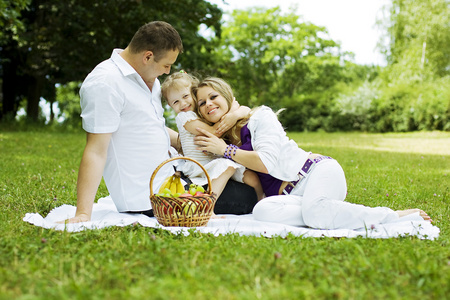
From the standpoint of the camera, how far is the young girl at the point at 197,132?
4.12m

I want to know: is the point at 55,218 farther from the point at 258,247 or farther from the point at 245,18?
the point at 245,18

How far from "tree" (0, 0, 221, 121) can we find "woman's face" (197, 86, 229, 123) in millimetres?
12339

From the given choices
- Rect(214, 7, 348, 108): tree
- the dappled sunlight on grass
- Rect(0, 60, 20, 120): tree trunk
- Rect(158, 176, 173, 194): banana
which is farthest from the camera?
Rect(214, 7, 348, 108): tree

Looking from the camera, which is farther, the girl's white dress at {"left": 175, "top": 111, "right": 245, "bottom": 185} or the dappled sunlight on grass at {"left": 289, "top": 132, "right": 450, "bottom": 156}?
the dappled sunlight on grass at {"left": 289, "top": 132, "right": 450, "bottom": 156}

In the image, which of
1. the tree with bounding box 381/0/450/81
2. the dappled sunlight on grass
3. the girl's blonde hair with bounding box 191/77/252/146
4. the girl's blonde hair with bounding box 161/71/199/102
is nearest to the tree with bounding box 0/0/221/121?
the dappled sunlight on grass

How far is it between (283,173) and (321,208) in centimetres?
52

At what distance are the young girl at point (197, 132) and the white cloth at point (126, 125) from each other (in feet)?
0.89

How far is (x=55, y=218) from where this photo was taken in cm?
380

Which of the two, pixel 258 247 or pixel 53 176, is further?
pixel 53 176

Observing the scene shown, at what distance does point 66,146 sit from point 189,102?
7496mm

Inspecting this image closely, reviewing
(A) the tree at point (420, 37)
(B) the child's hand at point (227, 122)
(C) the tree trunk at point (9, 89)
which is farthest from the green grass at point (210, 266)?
(A) the tree at point (420, 37)

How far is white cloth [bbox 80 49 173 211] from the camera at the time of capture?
3.63 metres

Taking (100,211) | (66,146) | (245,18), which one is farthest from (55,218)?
(245,18)

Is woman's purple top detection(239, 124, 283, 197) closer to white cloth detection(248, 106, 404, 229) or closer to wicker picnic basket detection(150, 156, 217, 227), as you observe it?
white cloth detection(248, 106, 404, 229)
